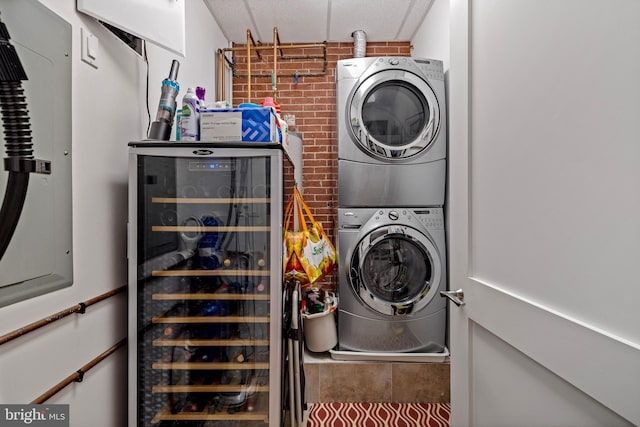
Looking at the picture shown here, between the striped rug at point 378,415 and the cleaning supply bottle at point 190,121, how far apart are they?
1646 millimetres

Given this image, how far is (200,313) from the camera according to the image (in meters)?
1.42

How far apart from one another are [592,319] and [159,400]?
1478 millimetres

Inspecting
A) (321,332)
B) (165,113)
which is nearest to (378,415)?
(321,332)

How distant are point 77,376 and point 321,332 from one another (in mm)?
1353

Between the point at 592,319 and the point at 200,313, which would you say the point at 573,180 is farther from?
the point at 200,313

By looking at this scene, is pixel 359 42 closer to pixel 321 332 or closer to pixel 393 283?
pixel 393 283

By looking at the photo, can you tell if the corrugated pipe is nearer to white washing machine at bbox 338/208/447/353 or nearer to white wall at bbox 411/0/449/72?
white wall at bbox 411/0/449/72

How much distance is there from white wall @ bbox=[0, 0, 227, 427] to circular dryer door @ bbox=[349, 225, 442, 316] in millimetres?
1334

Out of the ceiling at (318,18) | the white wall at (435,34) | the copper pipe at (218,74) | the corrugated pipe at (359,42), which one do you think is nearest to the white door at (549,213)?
the white wall at (435,34)

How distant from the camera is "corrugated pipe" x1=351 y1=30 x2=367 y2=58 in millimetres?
2836

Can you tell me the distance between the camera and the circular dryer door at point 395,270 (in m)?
2.16

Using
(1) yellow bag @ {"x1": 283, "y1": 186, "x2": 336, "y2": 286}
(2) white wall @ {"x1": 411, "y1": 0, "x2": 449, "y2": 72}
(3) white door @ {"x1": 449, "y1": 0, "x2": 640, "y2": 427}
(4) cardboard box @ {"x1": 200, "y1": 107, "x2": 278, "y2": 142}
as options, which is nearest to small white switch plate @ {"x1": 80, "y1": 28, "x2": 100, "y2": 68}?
(4) cardboard box @ {"x1": 200, "y1": 107, "x2": 278, "y2": 142}

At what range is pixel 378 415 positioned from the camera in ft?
6.54

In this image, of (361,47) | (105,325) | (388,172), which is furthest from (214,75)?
(105,325)
